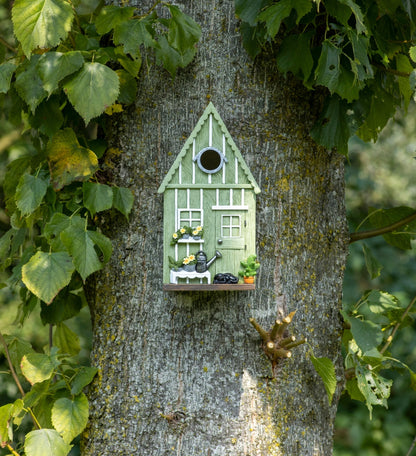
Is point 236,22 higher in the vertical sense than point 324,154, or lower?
higher

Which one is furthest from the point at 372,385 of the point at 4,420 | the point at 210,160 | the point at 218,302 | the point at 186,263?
the point at 4,420

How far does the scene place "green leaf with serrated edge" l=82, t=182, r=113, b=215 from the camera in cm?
141

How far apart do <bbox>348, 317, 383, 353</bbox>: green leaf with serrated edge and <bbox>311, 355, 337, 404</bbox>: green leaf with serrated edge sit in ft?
0.49

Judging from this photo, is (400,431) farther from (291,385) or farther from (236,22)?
(236,22)

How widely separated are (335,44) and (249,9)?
24cm

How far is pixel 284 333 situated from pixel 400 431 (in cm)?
382

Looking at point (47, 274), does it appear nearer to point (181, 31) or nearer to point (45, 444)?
point (45, 444)

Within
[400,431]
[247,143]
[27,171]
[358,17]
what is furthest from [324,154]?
[400,431]

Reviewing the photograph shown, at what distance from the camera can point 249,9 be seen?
1379 mm

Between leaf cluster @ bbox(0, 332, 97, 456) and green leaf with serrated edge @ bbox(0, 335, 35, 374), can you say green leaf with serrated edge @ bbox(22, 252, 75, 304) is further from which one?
green leaf with serrated edge @ bbox(0, 335, 35, 374)

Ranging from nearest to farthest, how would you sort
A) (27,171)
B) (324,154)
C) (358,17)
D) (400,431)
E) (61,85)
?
(358,17), (61,85), (324,154), (27,171), (400,431)

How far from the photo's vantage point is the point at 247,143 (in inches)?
57.7

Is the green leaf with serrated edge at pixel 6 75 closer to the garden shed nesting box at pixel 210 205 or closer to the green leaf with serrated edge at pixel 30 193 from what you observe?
the green leaf with serrated edge at pixel 30 193

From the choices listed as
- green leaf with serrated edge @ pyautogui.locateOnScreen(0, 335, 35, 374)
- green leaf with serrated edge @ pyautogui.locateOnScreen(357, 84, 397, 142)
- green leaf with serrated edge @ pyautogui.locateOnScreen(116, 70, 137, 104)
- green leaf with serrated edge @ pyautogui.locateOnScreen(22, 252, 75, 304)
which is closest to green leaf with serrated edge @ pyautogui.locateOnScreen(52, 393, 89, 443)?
green leaf with serrated edge @ pyautogui.locateOnScreen(22, 252, 75, 304)
